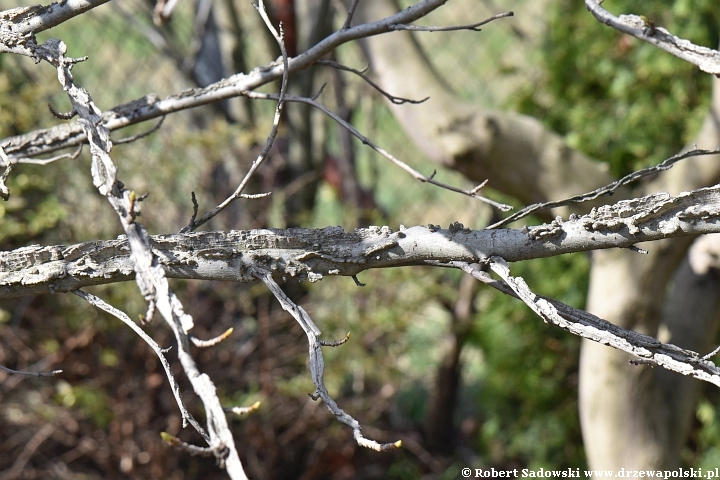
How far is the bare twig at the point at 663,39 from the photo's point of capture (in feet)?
3.23

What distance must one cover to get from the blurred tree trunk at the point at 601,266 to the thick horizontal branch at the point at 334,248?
1.03 meters

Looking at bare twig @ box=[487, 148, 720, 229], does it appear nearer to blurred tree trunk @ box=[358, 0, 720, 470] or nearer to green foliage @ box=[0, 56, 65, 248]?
blurred tree trunk @ box=[358, 0, 720, 470]

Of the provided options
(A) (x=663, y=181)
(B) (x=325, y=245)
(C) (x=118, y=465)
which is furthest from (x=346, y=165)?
(B) (x=325, y=245)

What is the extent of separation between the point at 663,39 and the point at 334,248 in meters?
0.56

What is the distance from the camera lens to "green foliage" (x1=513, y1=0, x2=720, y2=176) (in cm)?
256

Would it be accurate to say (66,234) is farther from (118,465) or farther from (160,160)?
(118,465)

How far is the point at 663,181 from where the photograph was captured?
1.96 m

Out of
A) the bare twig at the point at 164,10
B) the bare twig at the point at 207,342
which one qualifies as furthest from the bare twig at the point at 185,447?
the bare twig at the point at 164,10

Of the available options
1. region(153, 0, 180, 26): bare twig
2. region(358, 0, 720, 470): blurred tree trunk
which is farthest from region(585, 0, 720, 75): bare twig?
region(153, 0, 180, 26): bare twig

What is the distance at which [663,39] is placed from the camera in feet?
3.37

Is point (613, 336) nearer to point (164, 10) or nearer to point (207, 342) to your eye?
A: point (207, 342)

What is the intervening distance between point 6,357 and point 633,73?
2.75m

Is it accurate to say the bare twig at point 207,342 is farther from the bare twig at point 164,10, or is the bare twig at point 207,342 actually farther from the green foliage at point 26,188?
the green foliage at point 26,188

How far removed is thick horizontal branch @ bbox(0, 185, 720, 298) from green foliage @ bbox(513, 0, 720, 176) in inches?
70.9
